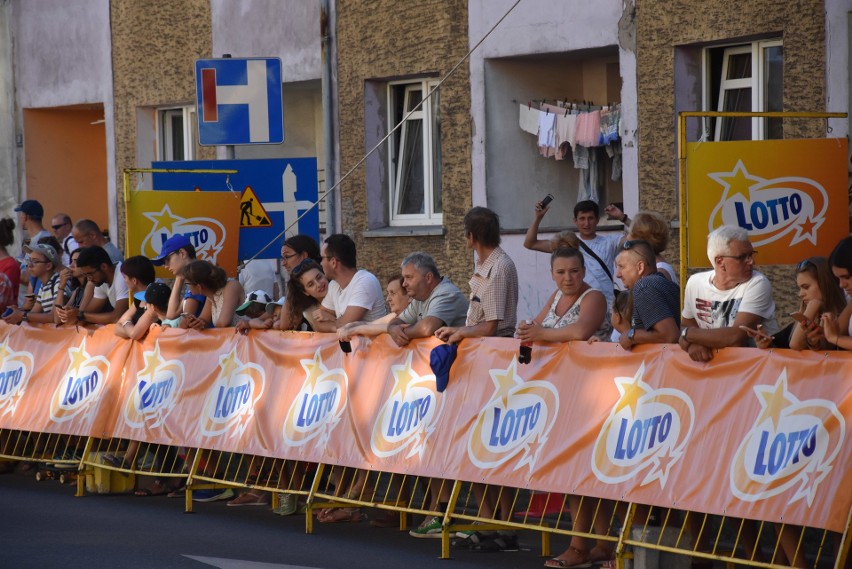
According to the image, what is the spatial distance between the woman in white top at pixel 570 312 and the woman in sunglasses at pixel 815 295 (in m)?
1.52

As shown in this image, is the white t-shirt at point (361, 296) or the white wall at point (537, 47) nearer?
the white t-shirt at point (361, 296)

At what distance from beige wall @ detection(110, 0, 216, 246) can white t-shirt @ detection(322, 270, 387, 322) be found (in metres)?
9.91

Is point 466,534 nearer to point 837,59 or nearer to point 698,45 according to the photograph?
point 837,59

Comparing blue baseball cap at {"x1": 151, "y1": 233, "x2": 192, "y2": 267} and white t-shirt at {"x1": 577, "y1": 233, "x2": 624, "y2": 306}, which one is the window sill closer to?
blue baseball cap at {"x1": 151, "y1": 233, "x2": 192, "y2": 267}

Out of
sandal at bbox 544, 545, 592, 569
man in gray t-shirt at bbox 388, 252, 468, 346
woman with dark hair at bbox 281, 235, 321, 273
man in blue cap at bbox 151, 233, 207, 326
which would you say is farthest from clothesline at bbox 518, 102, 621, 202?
sandal at bbox 544, 545, 592, 569

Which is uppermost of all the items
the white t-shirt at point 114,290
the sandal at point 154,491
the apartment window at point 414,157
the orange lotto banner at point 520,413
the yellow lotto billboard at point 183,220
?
the apartment window at point 414,157

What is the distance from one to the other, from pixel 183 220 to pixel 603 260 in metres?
3.61

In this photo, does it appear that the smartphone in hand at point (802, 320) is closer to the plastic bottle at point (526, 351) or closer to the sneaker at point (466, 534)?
the plastic bottle at point (526, 351)

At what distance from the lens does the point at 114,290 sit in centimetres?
1389

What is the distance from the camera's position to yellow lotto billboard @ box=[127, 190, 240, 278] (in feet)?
45.0

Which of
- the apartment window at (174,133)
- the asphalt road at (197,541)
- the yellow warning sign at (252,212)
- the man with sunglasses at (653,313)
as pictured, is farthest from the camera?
the apartment window at (174,133)

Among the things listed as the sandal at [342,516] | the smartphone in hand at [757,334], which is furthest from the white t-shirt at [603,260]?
the smartphone in hand at [757,334]

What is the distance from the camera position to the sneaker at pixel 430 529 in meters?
10.4

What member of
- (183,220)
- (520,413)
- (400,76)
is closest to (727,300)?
(520,413)
